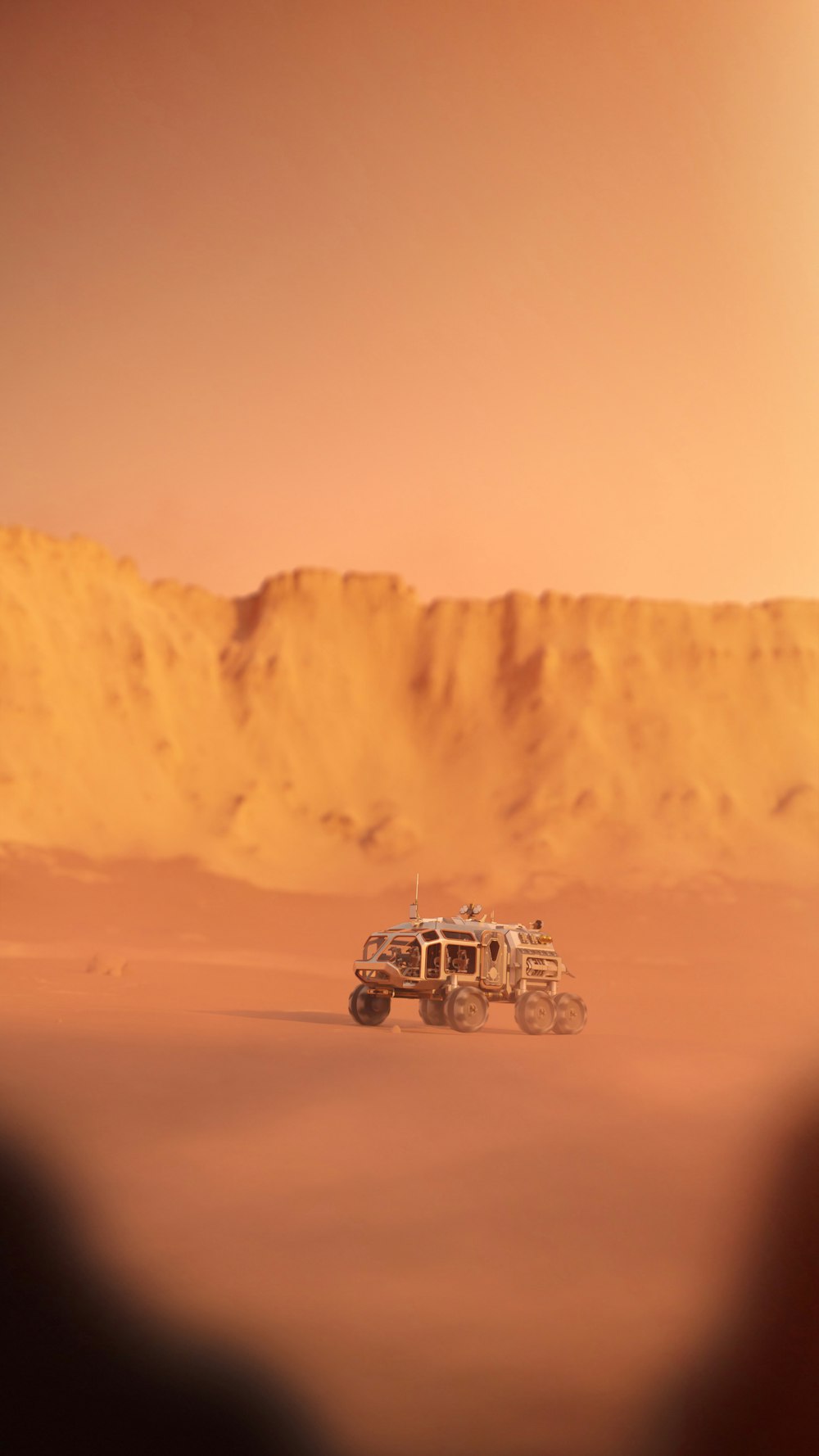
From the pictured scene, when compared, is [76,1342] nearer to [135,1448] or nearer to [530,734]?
[135,1448]

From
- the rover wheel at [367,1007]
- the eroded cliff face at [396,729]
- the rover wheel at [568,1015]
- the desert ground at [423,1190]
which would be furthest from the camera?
the eroded cliff face at [396,729]

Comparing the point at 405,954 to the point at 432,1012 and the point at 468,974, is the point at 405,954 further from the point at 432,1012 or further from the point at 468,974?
the point at 432,1012

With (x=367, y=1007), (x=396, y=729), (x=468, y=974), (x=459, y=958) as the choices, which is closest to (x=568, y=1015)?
(x=468, y=974)

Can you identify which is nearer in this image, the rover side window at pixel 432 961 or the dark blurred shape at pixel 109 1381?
the dark blurred shape at pixel 109 1381

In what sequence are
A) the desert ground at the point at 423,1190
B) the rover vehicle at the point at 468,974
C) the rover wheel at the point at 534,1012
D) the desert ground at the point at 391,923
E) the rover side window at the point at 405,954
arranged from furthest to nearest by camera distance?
the rover wheel at the point at 534,1012 → the rover side window at the point at 405,954 → the rover vehicle at the point at 468,974 → the desert ground at the point at 391,923 → the desert ground at the point at 423,1190

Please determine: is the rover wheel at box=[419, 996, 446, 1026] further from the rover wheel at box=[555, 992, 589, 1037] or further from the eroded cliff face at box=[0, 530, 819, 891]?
the eroded cliff face at box=[0, 530, 819, 891]

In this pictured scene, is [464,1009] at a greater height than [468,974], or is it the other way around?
[468,974]

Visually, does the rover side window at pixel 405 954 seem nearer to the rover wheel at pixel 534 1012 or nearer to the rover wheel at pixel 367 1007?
the rover wheel at pixel 367 1007

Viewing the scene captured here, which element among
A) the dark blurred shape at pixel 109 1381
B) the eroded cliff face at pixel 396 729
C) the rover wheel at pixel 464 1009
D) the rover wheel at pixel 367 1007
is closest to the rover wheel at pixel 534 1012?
the rover wheel at pixel 464 1009
